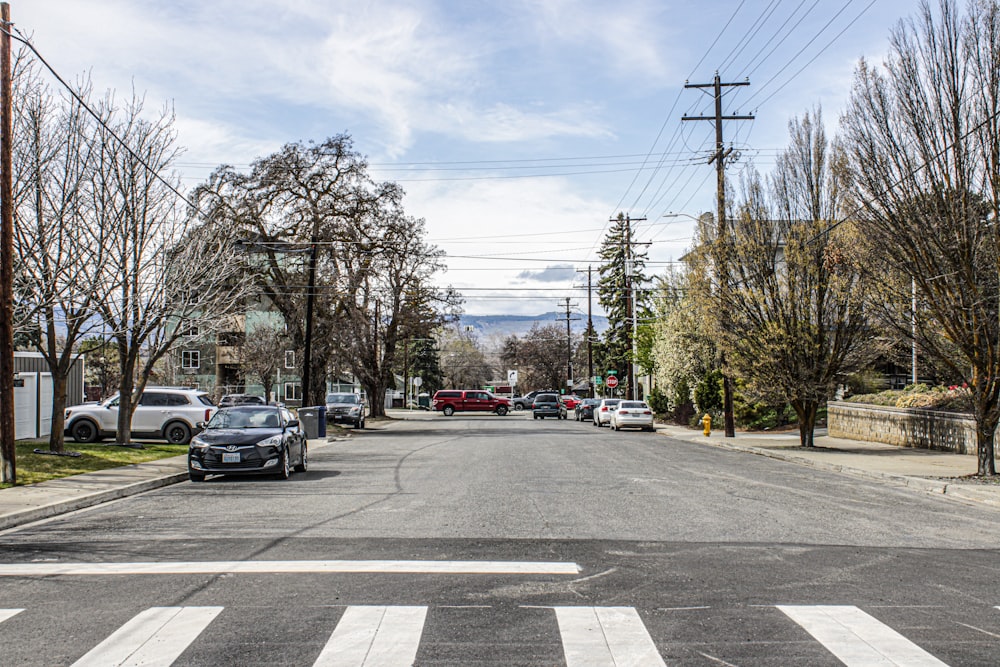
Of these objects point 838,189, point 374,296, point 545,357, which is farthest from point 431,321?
point 545,357

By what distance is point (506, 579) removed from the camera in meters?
Result: 7.91

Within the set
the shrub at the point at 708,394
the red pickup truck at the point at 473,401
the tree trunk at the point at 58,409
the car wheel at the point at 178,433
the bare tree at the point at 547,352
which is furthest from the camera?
the bare tree at the point at 547,352

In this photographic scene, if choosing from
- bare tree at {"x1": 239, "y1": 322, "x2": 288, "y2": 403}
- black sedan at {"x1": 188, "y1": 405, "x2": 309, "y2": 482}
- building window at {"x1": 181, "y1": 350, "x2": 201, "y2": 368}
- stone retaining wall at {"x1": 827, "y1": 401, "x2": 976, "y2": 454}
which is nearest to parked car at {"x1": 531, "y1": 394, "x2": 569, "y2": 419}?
bare tree at {"x1": 239, "y1": 322, "x2": 288, "y2": 403}

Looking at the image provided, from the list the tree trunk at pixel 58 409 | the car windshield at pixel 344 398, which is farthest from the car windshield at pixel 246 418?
the car windshield at pixel 344 398

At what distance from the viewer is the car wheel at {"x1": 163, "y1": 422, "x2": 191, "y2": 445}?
87.9 feet

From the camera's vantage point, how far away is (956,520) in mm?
12391

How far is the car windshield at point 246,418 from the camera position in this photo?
58.7 ft

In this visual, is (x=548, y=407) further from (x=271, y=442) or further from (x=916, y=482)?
(x=271, y=442)

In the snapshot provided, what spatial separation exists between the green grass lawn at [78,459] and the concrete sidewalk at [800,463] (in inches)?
18.4

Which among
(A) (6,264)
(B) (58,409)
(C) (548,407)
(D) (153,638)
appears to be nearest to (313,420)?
(B) (58,409)

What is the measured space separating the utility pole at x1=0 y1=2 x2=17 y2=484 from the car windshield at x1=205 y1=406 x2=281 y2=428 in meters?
→ 3.73

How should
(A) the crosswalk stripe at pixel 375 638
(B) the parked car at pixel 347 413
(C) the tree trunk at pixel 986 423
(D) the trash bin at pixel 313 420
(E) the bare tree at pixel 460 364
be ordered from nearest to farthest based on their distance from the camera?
(A) the crosswalk stripe at pixel 375 638 < (C) the tree trunk at pixel 986 423 < (D) the trash bin at pixel 313 420 < (B) the parked car at pixel 347 413 < (E) the bare tree at pixel 460 364

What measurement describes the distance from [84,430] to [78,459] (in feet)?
25.4

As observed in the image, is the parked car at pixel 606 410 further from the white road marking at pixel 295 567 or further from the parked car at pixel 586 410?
the white road marking at pixel 295 567
